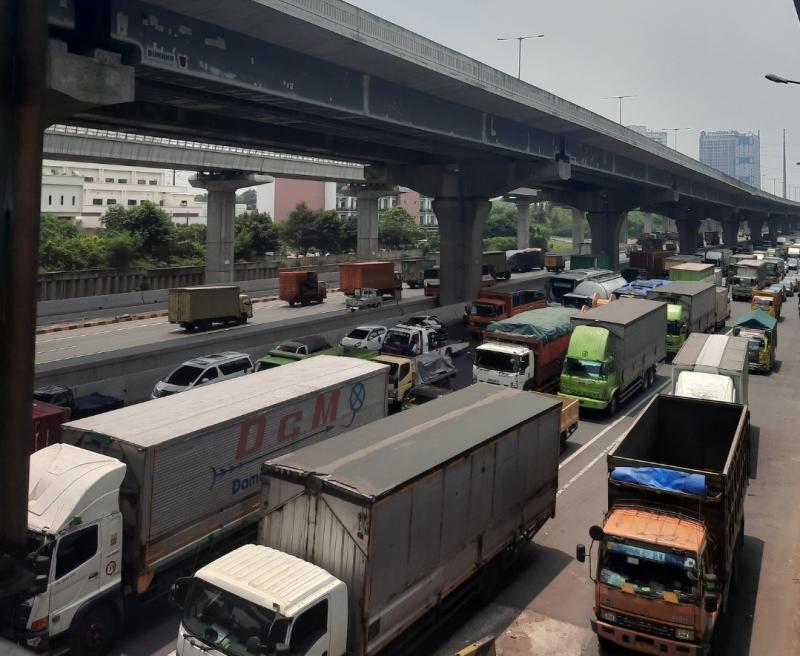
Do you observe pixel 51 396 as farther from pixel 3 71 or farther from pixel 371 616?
pixel 3 71

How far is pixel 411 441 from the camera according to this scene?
1207 cm

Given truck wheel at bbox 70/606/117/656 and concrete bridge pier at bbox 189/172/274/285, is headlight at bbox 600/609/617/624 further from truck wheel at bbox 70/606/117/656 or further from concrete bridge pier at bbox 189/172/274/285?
concrete bridge pier at bbox 189/172/274/285

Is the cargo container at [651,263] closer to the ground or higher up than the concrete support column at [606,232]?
closer to the ground

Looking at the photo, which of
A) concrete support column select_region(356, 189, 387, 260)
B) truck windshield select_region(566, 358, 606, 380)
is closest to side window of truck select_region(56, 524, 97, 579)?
truck windshield select_region(566, 358, 606, 380)

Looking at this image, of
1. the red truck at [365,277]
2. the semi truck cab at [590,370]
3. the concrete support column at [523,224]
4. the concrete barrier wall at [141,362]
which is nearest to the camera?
the concrete barrier wall at [141,362]

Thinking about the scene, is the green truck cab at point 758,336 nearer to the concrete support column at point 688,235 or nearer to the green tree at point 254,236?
the green tree at point 254,236

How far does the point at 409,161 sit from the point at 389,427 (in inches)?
1391

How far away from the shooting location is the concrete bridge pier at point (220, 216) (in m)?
59.2

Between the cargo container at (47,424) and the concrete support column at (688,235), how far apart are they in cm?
11201

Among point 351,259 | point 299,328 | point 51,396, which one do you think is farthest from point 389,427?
point 351,259

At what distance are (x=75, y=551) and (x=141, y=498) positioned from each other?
3.95ft

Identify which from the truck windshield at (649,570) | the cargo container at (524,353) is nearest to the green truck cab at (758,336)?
the cargo container at (524,353)

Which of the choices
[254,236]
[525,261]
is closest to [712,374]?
[254,236]

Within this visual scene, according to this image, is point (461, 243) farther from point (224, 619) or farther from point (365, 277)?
point (224, 619)
